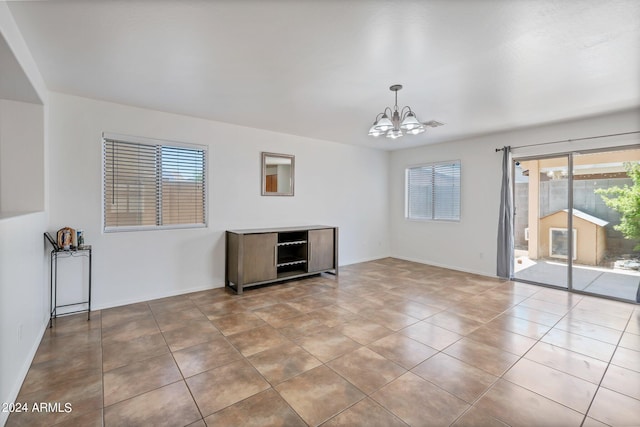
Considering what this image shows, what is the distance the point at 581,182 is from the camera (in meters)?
4.38

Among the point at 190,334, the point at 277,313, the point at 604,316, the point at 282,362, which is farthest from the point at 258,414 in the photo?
the point at 604,316

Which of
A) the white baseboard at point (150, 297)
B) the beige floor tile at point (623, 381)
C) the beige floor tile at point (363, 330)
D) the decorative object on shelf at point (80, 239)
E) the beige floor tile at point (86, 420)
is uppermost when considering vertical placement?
the decorative object on shelf at point (80, 239)

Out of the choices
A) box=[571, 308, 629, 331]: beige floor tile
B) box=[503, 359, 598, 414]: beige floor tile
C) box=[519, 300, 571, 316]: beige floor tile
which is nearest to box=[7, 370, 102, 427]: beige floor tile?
box=[503, 359, 598, 414]: beige floor tile

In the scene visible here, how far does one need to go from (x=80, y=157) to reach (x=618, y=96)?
20.6 feet

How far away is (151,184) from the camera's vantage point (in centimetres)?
400

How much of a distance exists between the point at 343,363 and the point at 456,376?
87 centimetres

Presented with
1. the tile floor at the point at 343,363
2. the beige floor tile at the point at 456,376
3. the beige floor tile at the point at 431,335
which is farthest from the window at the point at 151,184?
the beige floor tile at the point at 456,376

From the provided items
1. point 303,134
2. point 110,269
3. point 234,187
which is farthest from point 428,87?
point 110,269

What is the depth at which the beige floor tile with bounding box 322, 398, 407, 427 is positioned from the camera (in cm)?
175

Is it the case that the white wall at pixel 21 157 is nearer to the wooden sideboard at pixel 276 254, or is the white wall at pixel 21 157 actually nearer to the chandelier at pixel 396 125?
the wooden sideboard at pixel 276 254

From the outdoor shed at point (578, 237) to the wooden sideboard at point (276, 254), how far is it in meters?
3.47

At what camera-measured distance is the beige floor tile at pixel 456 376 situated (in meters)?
2.07

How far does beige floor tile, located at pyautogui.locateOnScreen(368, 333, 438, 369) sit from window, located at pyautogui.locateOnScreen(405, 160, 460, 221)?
374 centimetres

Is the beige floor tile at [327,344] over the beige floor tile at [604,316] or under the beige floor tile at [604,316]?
under
